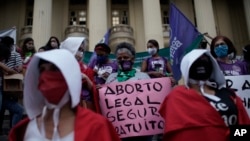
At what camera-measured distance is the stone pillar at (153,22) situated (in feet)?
71.4

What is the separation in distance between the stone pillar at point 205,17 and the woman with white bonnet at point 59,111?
69.6 feet

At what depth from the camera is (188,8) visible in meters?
27.9

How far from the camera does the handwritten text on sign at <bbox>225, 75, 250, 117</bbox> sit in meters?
4.71

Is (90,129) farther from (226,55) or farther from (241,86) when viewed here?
(241,86)

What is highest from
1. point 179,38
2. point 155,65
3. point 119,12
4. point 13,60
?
point 119,12

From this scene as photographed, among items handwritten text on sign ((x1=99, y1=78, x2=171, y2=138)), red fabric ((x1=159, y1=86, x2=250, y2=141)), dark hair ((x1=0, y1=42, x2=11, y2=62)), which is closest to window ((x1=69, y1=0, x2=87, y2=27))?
dark hair ((x1=0, y1=42, x2=11, y2=62))

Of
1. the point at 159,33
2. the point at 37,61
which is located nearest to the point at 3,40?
the point at 37,61

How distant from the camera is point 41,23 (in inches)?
850

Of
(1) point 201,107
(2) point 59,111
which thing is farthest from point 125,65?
(2) point 59,111

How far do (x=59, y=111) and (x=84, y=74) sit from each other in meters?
1.45

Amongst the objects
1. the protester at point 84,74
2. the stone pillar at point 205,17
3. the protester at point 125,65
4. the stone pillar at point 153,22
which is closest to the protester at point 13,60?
the protester at point 84,74

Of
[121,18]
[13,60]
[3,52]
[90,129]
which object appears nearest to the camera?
[90,129]

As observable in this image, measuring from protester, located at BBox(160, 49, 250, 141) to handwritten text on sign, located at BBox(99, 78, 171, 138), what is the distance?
81 centimetres

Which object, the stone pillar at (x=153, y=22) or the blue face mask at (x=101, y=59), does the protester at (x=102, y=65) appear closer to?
the blue face mask at (x=101, y=59)
